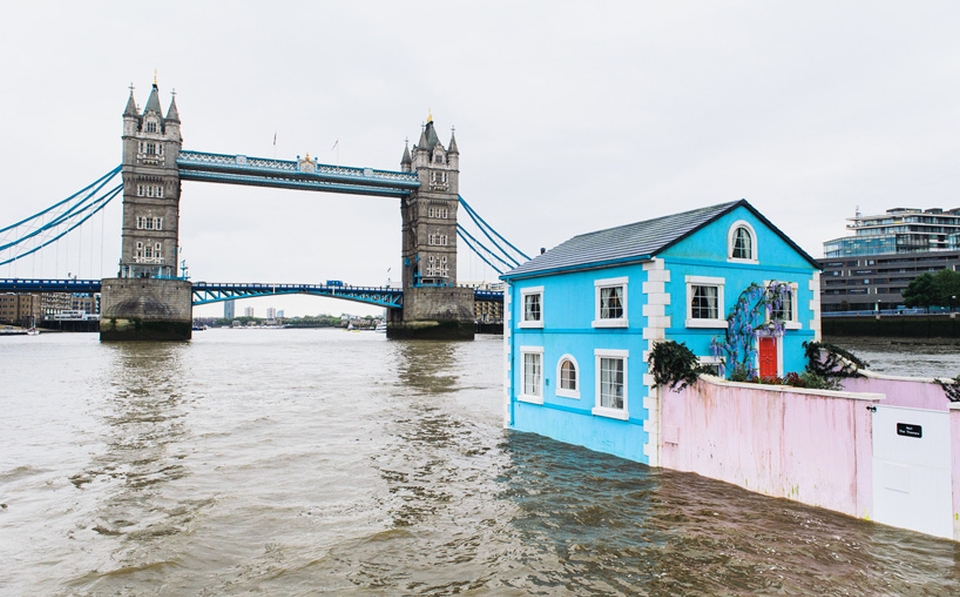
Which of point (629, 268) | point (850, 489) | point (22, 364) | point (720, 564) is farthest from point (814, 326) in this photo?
point (22, 364)

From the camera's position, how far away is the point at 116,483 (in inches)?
502

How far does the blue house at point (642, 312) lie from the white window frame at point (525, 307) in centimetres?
6

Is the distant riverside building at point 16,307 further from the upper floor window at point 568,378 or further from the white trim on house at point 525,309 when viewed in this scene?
the upper floor window at point 568,378

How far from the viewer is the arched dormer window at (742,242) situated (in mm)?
13648

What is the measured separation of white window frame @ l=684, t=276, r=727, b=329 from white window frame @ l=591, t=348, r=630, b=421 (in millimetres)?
1439

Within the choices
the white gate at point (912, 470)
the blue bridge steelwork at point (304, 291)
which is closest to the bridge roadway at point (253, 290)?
the blue bridge steelwork at point (304, 291)

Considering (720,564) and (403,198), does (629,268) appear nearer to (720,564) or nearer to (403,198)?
(720,564)

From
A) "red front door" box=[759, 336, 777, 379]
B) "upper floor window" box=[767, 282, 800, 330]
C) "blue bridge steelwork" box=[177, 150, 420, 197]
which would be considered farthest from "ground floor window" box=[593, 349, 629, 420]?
"blue bridge steelwork" box=[177, 150, 420, 197]

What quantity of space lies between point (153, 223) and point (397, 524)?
87.6m

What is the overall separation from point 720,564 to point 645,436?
4435mm

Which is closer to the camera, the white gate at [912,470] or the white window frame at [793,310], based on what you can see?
the white gate at [912,470]

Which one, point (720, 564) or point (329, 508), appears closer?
point (720, 564)

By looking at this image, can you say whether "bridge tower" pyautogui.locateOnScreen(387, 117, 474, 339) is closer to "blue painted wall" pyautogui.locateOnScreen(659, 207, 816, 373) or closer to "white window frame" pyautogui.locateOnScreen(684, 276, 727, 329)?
"blue painted wall" pyautogui.locateOnScreen(659, 207, 816, 373)

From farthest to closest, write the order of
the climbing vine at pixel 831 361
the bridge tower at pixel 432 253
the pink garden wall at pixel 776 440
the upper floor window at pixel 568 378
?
the bridge tower at pixel 432 253 → the upper floor window at pixel 568 378 → the climbing vine at pixel 831 361 → the pink garden wall at pixel 776 440
